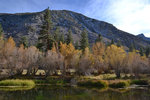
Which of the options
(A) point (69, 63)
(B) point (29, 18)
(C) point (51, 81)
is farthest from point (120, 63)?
(B) point (29, 18)

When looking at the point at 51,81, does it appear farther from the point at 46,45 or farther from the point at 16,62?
the point at 46,45

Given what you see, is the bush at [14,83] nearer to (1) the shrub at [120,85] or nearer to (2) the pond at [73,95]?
(2) the pond at [73,95]

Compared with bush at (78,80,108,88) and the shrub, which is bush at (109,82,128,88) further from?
bush at (78,80,108,88)

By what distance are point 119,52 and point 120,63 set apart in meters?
3.59

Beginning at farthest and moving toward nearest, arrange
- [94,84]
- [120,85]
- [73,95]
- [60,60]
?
1. [60,60]
2. [94,84]
3. [120,85]
4. [73,95]

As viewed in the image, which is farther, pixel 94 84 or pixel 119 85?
pixel 94 84

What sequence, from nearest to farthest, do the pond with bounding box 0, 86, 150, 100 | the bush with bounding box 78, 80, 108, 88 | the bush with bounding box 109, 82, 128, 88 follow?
the pond with bounding box 0, 86, 150, 100 → the bush with bounding box 109, 82, 128, 88 → the bush with bounding box 78, 80, 108, 88

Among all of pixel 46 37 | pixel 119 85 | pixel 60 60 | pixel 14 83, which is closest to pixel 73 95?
pixel 119 85

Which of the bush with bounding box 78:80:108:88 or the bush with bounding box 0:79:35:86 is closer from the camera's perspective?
the bush with bounding box 0:79:35:86

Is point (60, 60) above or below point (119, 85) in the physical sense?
above

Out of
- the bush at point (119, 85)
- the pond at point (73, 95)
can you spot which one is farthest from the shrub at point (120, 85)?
the pond at point (73, 95)

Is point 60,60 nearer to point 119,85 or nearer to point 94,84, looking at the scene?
point 94,84

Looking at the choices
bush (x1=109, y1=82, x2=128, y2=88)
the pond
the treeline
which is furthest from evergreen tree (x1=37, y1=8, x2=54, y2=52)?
the pond

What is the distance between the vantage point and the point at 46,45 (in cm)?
5181
